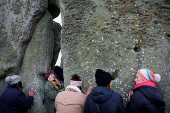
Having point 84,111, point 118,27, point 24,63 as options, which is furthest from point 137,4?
point 24,63

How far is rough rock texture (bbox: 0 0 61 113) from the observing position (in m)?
3.08

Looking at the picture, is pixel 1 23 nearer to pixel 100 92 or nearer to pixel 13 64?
pixel 13 64

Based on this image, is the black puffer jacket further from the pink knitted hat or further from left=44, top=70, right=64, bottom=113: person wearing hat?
left=44, top=70, right=64, bottom=113: person wearing hat

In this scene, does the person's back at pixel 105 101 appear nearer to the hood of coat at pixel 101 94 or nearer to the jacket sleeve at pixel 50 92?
the hood of coat at pixel 101 94

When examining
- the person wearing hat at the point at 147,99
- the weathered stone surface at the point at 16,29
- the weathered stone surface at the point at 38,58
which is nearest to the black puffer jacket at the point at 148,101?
the person wearing hat at the point at 147,99

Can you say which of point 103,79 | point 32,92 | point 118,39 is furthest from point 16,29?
point 103,79

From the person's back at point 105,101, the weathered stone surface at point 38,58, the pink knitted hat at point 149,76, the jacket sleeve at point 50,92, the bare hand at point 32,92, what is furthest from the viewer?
the weathered stone surface at point 38,58

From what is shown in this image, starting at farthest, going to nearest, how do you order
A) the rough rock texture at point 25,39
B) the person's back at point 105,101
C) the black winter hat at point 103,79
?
the rough rock texture at point 25,39 → the black winter hat at point 103,79 → the person's back at point 105,101

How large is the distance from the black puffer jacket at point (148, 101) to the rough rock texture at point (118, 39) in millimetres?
500

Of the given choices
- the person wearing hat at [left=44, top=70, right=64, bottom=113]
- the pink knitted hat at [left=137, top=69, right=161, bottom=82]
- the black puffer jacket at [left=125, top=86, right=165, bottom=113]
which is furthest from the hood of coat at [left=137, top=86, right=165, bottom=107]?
the person wearing hat at [left=44, top=70, right=64, bottom=113]

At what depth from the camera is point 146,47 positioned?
218 cm

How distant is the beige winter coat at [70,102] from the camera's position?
5.49 feet

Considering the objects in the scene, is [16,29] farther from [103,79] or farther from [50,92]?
[103,79]

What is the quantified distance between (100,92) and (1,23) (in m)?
2.77
